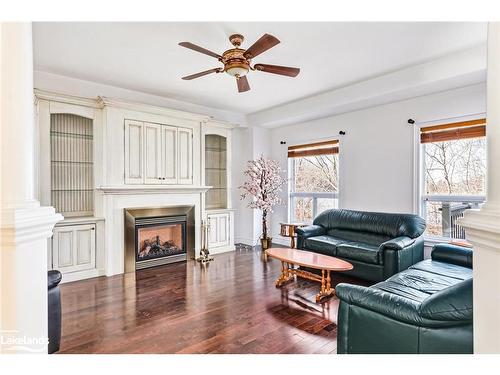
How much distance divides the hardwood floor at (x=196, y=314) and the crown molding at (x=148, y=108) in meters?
2.50

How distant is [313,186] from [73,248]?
4271mm

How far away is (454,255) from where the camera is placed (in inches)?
124

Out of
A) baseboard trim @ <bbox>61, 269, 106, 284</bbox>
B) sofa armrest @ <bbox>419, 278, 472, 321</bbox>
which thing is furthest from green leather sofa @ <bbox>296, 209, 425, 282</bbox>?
baseboard trim @ <bbox>61, 269, 106, 284</bbox>

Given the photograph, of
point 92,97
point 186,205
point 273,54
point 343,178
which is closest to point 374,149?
point 343,178

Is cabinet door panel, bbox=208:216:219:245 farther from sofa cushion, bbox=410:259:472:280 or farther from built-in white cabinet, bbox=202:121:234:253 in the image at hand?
sofa cushion, bbox=410:259:472:280

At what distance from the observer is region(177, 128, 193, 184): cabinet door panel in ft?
15.9

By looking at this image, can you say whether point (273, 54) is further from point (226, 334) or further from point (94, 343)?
point (94, 343)

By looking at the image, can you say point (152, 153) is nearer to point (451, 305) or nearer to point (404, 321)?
point (404, 321)

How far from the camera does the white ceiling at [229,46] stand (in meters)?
2.70

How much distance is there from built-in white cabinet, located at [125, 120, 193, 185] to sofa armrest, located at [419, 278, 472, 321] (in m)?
4.00

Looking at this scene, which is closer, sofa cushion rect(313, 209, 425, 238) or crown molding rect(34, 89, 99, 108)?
crown molding rect(34, 89, 99, 108)

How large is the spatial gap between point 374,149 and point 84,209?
4.72m

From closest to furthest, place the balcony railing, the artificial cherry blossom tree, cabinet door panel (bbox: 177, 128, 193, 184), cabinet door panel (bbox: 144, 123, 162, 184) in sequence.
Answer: the balcony railing → cabinet door panel (bbox: 144, 123, 162, 184) → cabinet door panel (bbox: 177, 128, 193, 184) → the artificial cherry blossom tree

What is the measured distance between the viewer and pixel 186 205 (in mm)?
4980
